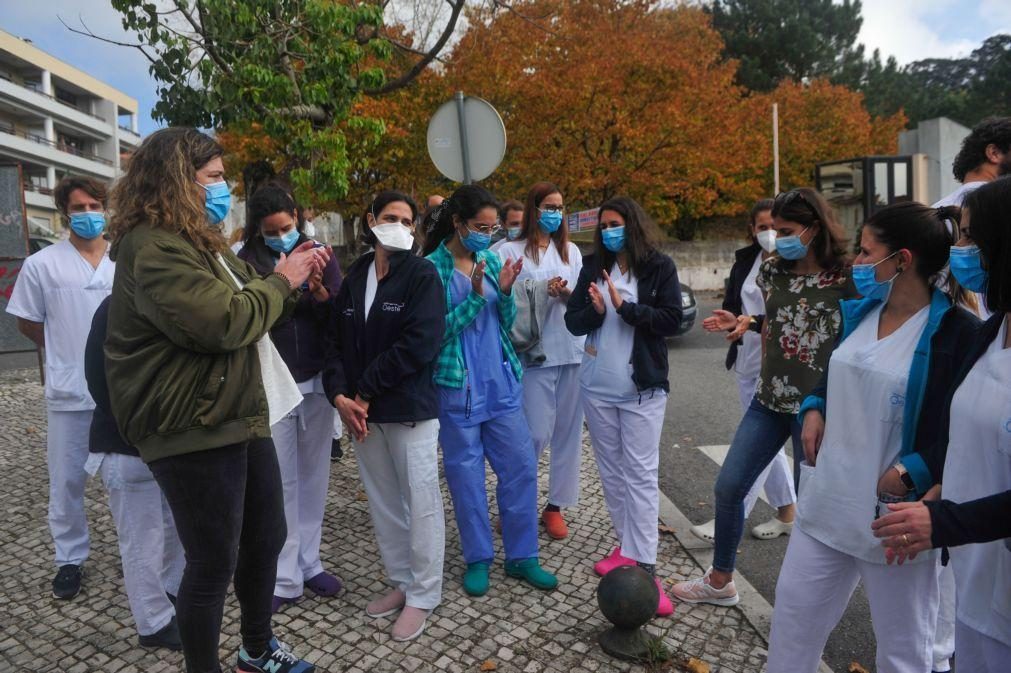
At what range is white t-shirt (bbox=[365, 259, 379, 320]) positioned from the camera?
3492mm

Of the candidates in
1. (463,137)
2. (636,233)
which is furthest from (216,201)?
(463,137)

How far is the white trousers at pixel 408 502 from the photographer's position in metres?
3.42

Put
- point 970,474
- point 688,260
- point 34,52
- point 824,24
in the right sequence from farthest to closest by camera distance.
→ point 34,52
point 824,24
point 688,260
point 970,474

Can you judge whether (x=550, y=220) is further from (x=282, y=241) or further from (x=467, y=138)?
(x=467, y=138)

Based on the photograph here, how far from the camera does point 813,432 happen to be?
2.52 m

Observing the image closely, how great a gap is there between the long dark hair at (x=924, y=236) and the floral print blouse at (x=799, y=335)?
1001 millimetres

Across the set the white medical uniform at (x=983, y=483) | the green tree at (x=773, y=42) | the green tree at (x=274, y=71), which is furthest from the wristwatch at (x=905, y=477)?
the green tree at (x=773, y=42)

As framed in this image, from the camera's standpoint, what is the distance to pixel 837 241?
3375 mm

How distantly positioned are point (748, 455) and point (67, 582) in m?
3.56

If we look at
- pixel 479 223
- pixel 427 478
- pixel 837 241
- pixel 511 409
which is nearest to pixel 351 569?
pixel 427 478

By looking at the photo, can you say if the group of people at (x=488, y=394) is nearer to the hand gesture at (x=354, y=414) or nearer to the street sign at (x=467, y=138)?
the hand gesture at (x=354, y=414)

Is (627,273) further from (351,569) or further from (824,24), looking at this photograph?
(824,24)

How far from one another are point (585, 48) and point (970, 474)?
18.6 meters

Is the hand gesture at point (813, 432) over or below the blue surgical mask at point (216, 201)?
below
